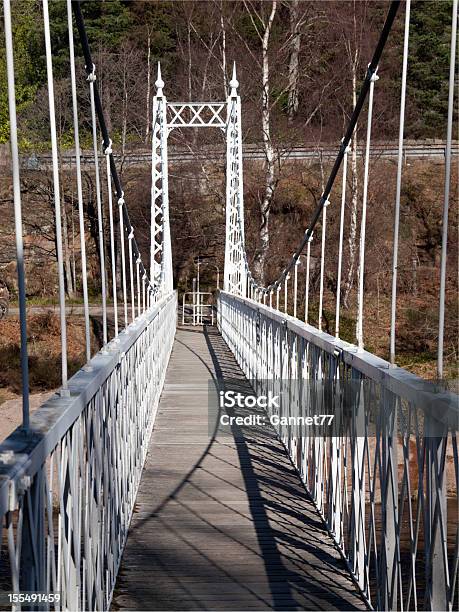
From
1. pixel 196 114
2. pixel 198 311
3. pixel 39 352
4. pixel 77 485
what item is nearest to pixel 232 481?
pixel 77 485

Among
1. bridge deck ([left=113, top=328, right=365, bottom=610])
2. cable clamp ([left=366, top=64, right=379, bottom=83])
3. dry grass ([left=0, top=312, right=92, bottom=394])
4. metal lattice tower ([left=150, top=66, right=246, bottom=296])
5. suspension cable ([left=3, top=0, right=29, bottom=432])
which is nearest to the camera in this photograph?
suspension cable ([left=3, top=0, right=29, bottom=432])

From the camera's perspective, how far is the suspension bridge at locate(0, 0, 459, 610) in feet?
7.04

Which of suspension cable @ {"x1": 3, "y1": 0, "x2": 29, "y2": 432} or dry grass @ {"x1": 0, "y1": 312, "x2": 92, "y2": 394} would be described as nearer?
suspension cable @ {"x1": 3, "y1": 0, "x2": 29, "y2": 432}

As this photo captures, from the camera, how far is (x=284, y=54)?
18688mm

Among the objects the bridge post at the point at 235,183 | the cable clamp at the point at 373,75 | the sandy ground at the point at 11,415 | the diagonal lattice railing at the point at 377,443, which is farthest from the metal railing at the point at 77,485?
the bridge post at the point at 235,183

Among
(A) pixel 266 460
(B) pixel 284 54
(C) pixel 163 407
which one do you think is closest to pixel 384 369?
(A) pixel 266 460

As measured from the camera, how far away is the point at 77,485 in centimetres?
255

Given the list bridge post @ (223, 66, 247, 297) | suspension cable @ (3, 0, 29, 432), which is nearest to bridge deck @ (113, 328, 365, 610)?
suspension cable @ (3, 0, 29, 432)

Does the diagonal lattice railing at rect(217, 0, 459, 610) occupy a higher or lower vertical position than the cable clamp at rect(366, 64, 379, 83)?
lower

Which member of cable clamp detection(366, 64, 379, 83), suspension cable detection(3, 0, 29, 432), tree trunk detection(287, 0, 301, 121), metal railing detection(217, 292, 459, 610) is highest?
tree trunk detection(287, 0, 301, 121)

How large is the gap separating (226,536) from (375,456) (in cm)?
138

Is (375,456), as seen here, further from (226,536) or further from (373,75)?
(373,75)

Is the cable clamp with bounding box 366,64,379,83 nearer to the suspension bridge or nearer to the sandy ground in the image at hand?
the suspension bridge

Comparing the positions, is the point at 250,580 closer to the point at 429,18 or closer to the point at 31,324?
the point at 31,324
